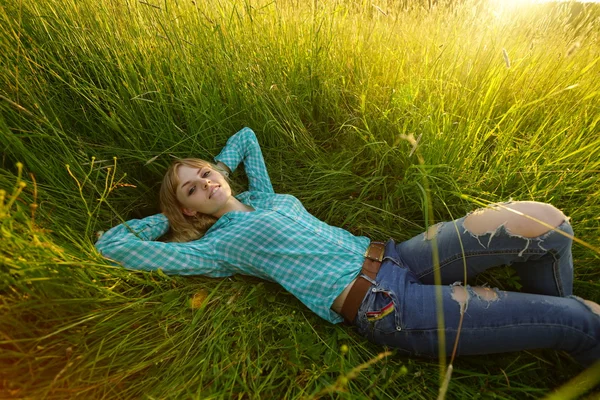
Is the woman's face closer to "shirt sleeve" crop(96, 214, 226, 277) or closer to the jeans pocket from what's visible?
"shirt sleeve" crop(96, 214, 226, 277)

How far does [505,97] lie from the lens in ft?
7.09

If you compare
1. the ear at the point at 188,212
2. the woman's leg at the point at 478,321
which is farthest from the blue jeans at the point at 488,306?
the ear at the point at 188,212

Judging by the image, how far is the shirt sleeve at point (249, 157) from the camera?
2100 mm

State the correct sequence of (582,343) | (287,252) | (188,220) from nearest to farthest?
(582,343)
(287,252)
(188,220)

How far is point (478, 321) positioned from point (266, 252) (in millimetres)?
953

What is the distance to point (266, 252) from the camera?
5.35 feet

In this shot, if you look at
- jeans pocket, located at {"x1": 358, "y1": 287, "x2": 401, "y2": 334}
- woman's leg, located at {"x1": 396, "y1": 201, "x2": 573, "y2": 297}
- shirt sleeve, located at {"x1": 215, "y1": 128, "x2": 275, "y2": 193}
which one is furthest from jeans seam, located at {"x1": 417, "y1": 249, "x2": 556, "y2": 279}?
shirt sleeve, located at {"x1": 215, "y1": 128, "x2": 275, "y2": 193}

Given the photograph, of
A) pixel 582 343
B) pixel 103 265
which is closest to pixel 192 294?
pixel 103 265

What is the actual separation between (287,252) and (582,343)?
1.23 meters

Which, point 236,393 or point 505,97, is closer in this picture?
point 236,393

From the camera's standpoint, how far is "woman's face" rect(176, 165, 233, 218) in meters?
1.81

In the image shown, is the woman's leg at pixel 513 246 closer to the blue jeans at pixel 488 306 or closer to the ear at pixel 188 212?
the blue jeans at pixel 488 306

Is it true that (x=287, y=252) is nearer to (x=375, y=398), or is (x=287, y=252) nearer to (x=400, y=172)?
(x=375, y=398)

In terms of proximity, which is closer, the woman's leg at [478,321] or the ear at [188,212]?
the woman's leg at [478,321]
